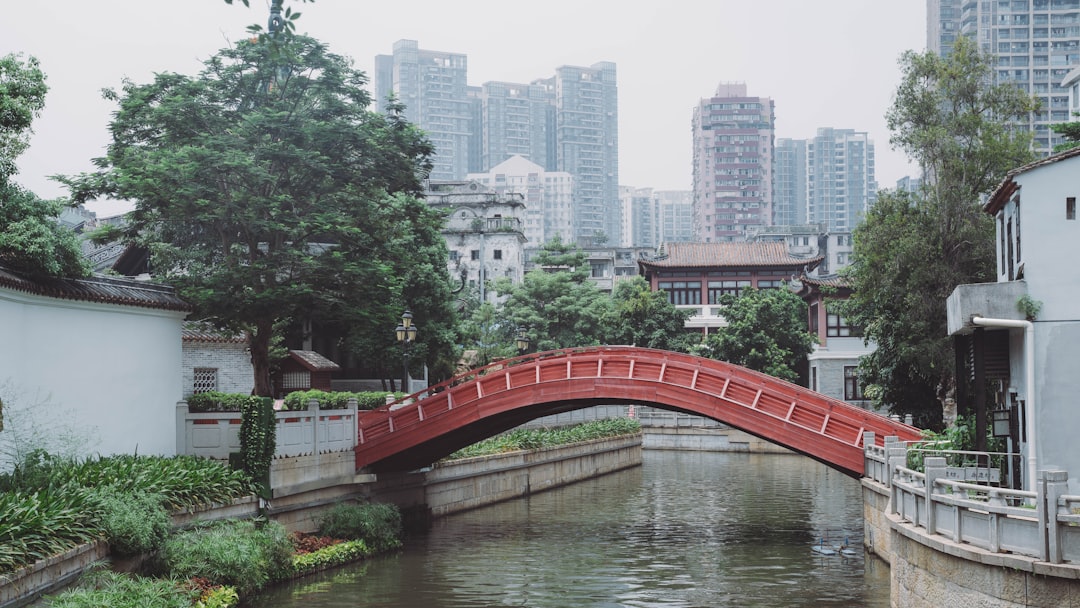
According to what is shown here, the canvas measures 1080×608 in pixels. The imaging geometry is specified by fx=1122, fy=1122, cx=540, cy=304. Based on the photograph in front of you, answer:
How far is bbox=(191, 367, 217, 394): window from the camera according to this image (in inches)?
1484

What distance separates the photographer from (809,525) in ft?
105

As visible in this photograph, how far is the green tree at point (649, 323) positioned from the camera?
63000mm

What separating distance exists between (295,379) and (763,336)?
81.9ft

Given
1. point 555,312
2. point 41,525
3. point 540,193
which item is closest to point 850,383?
point 555,312

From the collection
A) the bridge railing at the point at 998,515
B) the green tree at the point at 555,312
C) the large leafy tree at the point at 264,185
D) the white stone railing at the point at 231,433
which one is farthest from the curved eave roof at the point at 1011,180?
the green tree at the point at 555,312

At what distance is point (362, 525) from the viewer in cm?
2678

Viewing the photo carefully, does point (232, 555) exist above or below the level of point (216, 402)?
below

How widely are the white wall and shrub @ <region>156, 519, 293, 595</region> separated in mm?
3257

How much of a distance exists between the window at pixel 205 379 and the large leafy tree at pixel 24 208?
16525 millimetres

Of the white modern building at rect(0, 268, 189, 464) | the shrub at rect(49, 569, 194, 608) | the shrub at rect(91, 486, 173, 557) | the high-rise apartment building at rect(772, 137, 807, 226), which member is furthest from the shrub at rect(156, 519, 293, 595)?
the high-rise apartment building at rect(772, 137, 807, 226)

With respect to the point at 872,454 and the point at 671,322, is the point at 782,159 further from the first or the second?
the point at 872,454

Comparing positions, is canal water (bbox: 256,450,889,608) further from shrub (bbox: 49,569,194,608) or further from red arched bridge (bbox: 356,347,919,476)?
shrub (bbox: 49,569,194,608)

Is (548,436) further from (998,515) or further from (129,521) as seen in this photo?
(998,515)

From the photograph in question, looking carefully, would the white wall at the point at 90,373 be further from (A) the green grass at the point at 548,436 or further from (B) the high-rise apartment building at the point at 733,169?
(B) the high-rise apartment building at the point at 733,169
